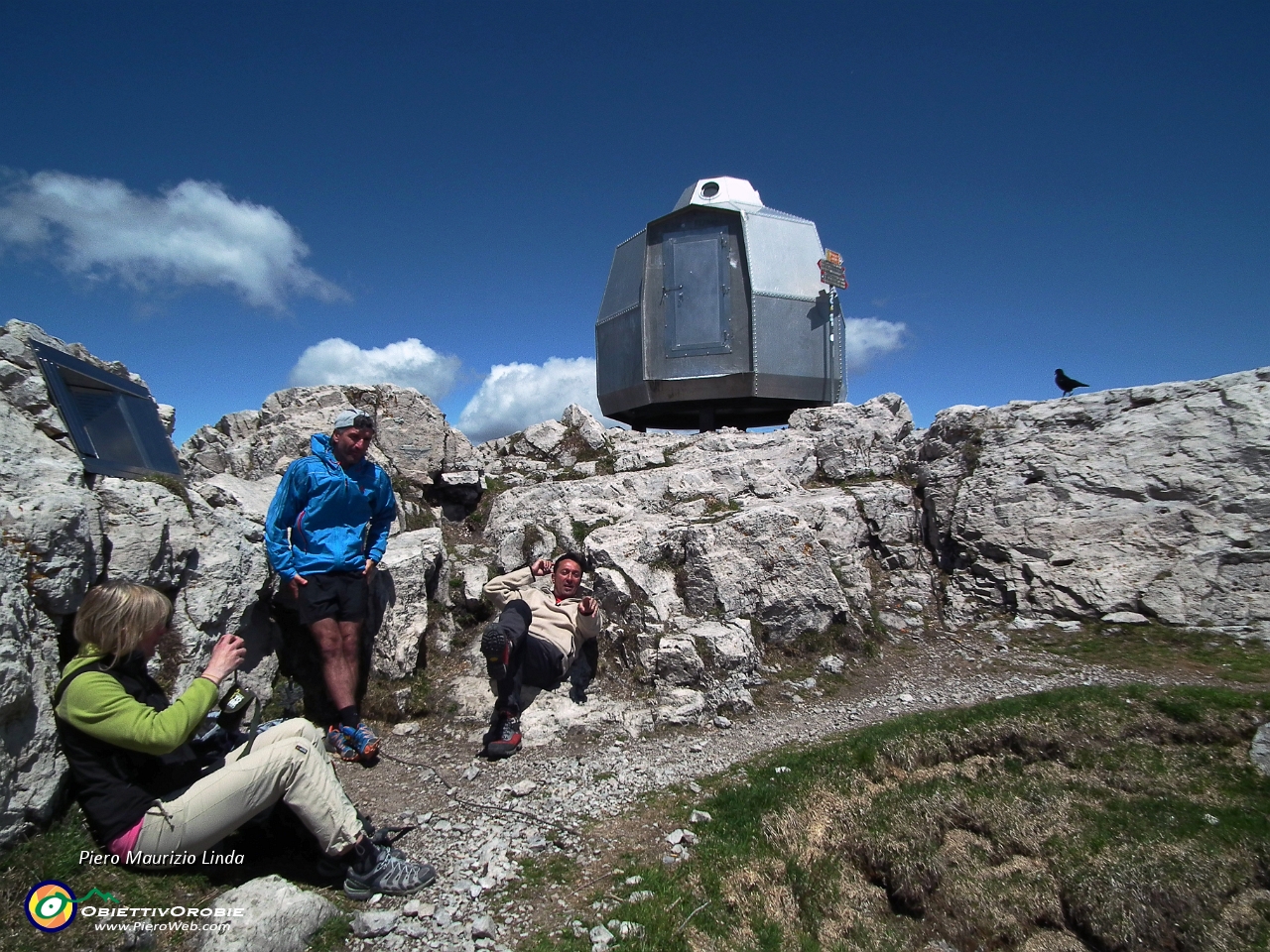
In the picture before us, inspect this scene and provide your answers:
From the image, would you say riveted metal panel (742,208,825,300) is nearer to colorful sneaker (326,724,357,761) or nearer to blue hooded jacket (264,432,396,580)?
blue hooded jacket (264,432,396,580)

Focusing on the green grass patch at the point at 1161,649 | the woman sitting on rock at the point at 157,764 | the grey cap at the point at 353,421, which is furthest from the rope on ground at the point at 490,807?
the green grass patch at the point at 1161,649

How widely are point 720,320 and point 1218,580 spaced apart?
983 centimetres

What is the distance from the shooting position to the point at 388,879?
4707 mm

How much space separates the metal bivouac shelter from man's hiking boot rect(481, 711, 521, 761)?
9314 millimetres

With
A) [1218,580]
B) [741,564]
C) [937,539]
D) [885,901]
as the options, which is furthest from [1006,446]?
[885,901]

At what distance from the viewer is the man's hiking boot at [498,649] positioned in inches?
287

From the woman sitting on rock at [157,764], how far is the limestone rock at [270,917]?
1.09ft

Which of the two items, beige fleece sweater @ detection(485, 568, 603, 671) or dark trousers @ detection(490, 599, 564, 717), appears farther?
beige fleece sweater @ detection(485, 568, 603, 671)

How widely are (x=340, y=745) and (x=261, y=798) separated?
2.91m

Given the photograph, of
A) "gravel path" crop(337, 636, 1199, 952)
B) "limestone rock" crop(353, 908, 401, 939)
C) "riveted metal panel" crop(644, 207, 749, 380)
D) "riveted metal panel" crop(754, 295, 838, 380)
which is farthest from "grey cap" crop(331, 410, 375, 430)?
"riveted metal panel" crop(754, 295, 838, 380)

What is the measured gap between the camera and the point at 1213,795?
6.00 m

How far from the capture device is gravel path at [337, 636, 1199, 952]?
15.4 feet

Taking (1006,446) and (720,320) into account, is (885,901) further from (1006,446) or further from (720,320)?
(720,320)

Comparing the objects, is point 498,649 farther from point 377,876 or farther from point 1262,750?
point 1262,750
